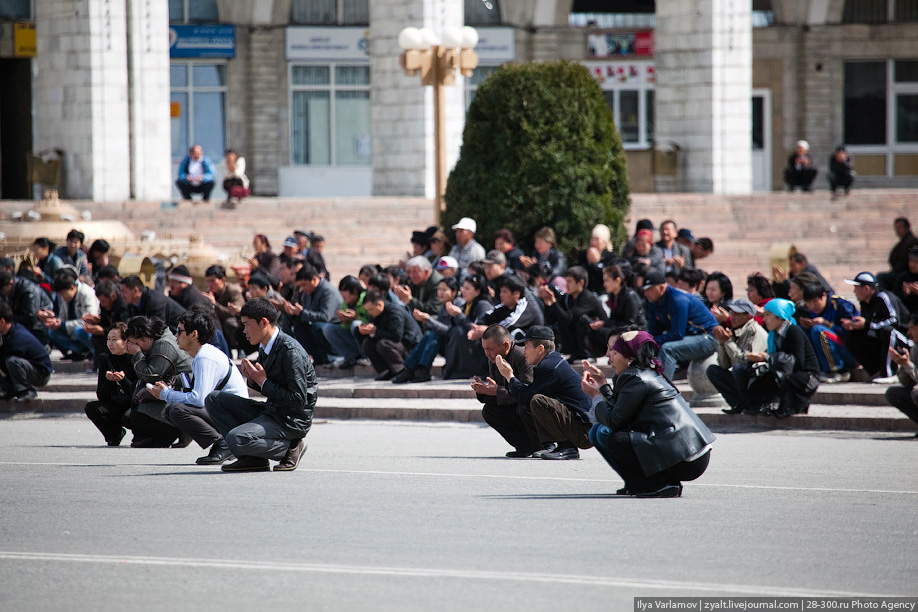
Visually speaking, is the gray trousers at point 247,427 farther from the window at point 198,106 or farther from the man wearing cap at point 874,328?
the window at point 198,106

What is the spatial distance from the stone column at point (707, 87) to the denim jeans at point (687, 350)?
14158 mm

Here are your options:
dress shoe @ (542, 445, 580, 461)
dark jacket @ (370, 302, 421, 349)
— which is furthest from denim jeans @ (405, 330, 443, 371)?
dress shoe @ (542, 445, 580, 461)

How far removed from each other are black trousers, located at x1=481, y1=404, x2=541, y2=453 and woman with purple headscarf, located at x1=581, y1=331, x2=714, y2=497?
6.77 ft

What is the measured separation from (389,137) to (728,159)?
7.36 meters

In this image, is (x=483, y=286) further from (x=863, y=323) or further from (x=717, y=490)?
(x=717, y=490)

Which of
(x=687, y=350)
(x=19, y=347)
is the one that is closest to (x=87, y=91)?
(x=19, y=347)

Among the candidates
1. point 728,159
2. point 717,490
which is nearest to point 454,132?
point 728,159

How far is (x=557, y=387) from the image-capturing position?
9.10 metres

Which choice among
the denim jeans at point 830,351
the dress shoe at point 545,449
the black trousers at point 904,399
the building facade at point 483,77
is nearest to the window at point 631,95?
the building facade at point 483,77

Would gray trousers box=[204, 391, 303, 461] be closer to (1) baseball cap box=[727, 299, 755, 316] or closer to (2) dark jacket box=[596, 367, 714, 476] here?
(2) dark jacket box=[596, 367, 714, 476]

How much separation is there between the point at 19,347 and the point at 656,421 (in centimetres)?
774

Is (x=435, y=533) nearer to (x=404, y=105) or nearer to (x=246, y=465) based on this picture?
(x=246, y=465)

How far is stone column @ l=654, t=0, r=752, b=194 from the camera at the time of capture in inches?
1005

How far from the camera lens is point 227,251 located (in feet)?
66.7
